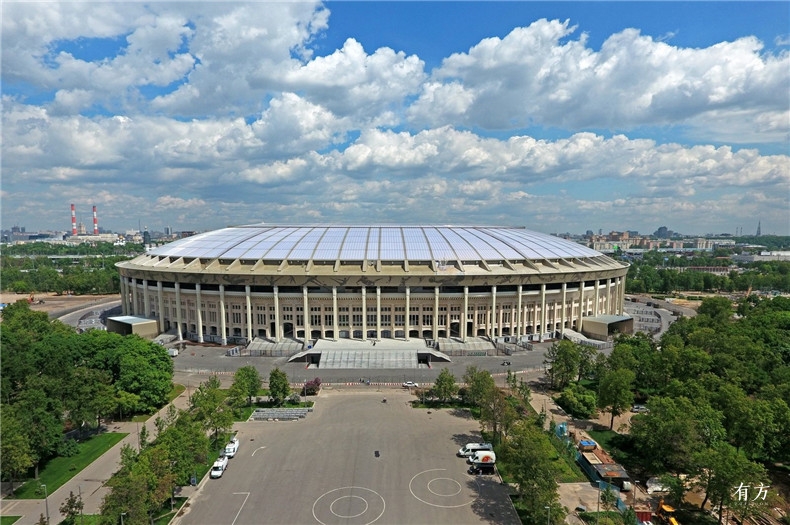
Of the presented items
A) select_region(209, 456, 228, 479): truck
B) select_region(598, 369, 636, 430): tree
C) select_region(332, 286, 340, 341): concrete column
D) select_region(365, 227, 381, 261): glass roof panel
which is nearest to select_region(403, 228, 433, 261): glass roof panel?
select_region(365, 227, 381, 261): glass roof panel

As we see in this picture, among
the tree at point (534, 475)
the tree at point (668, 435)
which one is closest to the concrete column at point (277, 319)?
the tree at point (534, 475)

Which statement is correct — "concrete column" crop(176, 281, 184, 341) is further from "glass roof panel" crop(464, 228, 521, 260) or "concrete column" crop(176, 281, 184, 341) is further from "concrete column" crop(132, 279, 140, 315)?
"glass roof panel" crop(464, 228, 521, 260)

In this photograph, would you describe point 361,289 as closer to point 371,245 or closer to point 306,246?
point 371,245

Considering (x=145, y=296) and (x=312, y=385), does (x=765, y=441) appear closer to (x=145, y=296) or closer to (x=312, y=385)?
(x=312, y=385)

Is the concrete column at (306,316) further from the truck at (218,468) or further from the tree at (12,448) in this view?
the tree at (12,448)

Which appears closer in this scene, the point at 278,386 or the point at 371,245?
the point at 278,386

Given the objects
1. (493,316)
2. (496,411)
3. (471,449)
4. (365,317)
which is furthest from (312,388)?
(493,316)

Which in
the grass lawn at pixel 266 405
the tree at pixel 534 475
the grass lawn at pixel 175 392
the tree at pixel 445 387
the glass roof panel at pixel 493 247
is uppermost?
the glass roof panel at pixel 493 247
